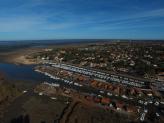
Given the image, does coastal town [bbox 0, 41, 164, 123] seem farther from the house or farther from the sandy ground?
the sandy ground

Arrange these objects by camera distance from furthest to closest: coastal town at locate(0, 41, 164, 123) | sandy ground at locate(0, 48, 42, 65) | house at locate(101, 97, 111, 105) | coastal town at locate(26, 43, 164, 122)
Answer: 1. sandy ground at locate(0, 48, 42, 65)
2. house at locate(101, 97, 111, 105)
3. coastal town at locate(26, 43, 164, 122)
4. coastal town at locate(0, 41, 164, 123)

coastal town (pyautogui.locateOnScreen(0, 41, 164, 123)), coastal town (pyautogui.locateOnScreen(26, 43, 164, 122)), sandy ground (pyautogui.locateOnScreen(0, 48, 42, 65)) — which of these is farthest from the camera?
sandy ground (pyautogui.locateOnScreen(0, 48, 42, 65))

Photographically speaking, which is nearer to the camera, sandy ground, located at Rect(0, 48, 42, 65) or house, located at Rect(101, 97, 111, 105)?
house, located at Rect(101, 97, 111, 105)

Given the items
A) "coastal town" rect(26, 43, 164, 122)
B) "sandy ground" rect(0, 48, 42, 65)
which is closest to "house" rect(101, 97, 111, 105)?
"coastal town" rect(26, 43, 164, 122)

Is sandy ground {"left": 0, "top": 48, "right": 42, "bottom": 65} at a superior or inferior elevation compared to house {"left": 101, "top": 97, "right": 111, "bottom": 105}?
superior

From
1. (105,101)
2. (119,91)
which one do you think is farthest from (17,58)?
(105,101)

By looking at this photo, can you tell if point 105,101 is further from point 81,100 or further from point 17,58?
point 17,58

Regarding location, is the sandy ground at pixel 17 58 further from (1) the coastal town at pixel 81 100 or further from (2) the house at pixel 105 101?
(2) the house at pixel 105 101

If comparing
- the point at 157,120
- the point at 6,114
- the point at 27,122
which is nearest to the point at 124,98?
the point at 157,120

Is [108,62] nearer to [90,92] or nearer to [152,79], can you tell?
[152,79]

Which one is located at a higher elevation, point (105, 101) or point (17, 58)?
point (17, 58)

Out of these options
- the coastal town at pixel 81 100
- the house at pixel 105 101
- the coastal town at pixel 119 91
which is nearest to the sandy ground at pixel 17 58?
the coastal town at pixel 119 91
